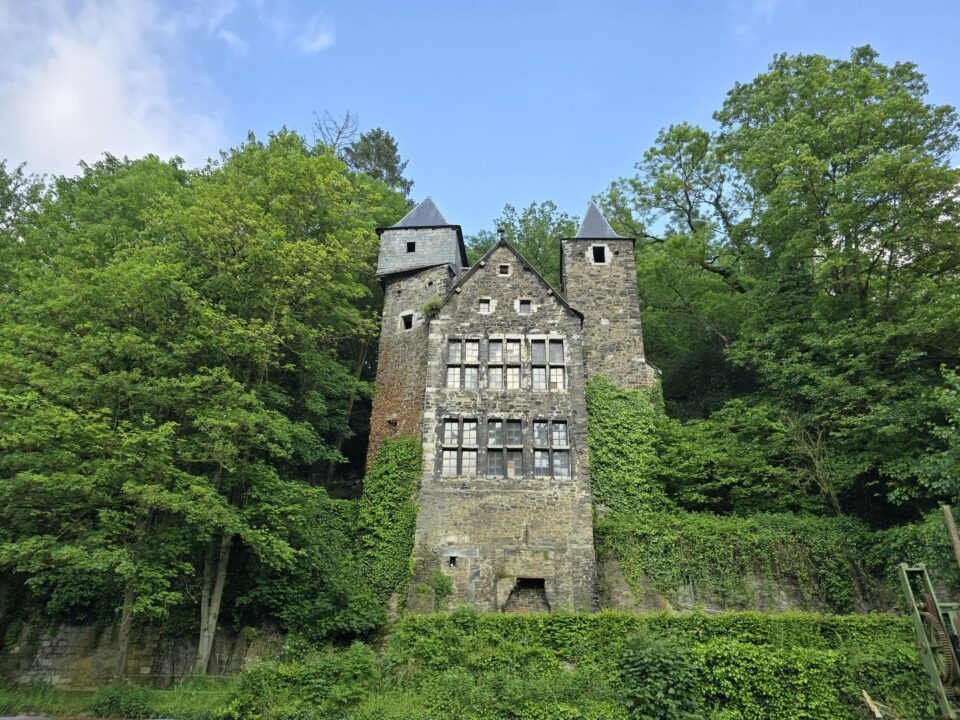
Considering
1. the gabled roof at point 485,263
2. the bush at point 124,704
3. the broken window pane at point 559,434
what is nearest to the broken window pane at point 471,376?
the gabled roof at point 485,263

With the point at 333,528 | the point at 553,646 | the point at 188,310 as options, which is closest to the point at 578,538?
the point at 553,646

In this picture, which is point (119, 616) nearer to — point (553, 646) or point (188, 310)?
point (188, 310)

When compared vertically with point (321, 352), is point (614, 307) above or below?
above

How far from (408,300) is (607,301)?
797 centimetres

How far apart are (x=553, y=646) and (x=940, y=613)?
293 inches

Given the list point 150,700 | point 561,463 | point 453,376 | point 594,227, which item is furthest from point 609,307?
point 150,700

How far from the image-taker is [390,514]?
1969cm

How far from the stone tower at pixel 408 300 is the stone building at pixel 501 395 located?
0.18 ft

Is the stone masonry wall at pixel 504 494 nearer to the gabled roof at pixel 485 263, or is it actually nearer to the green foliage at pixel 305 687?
the gabled roof at pixel 485 263

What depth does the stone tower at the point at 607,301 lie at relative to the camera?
23.3m

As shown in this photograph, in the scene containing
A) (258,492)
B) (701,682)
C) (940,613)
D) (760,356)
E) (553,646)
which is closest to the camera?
(940,613)

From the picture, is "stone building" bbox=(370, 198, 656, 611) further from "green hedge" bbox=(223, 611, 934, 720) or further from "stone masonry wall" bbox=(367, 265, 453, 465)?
"green hedge" bbox=(223, 611, 934, 720)

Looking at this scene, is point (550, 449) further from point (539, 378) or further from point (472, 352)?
point (472, 352)

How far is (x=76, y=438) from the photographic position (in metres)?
14.7
